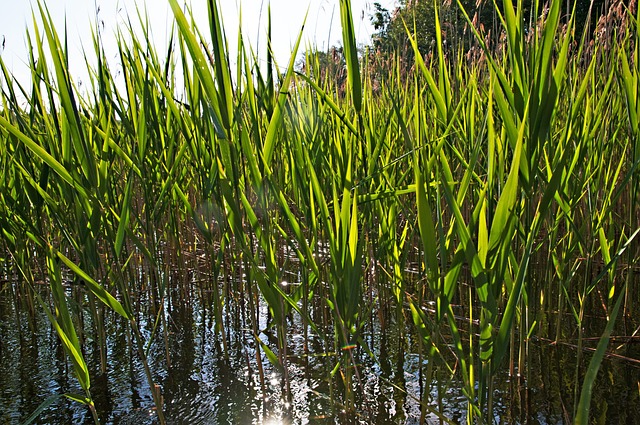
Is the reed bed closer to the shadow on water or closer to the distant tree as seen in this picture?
the shadow on water

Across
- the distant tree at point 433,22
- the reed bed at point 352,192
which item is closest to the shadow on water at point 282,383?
the reed bed at point 352,192

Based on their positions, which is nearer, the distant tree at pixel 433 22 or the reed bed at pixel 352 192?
the reed bed at pixel 352 192

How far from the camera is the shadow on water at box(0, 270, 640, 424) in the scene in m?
1.46

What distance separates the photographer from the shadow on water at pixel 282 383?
146cm

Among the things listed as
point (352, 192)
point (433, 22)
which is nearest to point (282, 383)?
point (352, 192)

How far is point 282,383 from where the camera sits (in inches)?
64.2

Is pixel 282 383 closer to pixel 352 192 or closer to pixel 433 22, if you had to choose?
pixel 352 192

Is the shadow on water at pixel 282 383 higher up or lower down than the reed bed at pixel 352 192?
lower down

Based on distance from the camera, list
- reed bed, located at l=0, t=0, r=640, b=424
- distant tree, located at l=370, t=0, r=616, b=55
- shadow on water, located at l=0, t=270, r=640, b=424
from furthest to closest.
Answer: distant tree, located at l=370, t=0, r=616, b=55 → shadow on water, located at l=0, t=270, r=640, b=424 → reed bed, located at l=0, t=0, r=640, b=424

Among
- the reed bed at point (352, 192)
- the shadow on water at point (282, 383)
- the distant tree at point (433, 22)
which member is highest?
the distant tree at point (433, 22)

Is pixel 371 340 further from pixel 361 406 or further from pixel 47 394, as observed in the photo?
pixel 47 394

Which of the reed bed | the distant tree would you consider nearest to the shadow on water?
the reed bed

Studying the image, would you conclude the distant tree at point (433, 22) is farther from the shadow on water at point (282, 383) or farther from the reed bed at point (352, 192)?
the shadow on water at point (282, 383)

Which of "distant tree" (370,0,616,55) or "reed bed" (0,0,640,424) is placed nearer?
"reed bed" (0,0,640,424)
